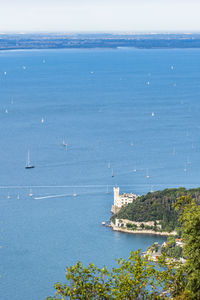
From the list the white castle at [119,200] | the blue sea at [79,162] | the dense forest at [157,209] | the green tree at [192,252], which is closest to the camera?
the green tree at [192,252]

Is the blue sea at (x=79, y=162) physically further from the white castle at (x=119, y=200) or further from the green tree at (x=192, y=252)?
the green tree at (x=192, y=252)

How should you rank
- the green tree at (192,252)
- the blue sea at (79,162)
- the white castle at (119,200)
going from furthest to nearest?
1. the white castle at (119,200)
2. the blue sea at (79,162)
3. the green tree at (192,252)

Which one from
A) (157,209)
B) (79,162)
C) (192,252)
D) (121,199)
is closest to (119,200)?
(121,199)

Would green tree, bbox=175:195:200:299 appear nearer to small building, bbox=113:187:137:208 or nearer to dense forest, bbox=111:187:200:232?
dense forest, bbox=111:187:200:232

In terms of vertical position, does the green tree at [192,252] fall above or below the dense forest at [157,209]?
below

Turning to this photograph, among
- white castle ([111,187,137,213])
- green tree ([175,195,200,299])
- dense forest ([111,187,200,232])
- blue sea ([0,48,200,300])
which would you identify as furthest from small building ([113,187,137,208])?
green tree ([175,195,200,299])

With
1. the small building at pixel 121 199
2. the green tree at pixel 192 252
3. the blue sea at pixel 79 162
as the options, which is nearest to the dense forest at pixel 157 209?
the small building at pixel 121 199

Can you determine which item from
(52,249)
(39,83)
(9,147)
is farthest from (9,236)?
(39,83)

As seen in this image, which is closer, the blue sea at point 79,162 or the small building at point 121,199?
the blue sea at point 79,162
